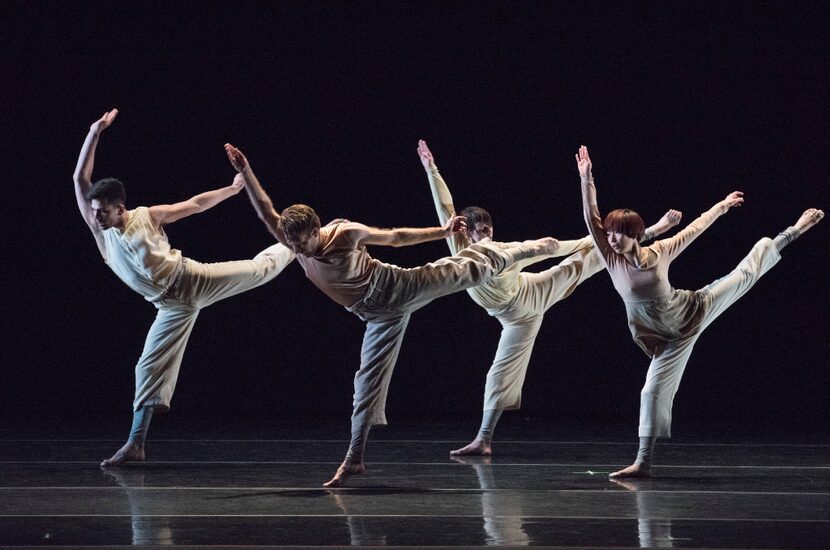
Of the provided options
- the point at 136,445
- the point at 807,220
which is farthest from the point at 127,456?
the point at 807,220

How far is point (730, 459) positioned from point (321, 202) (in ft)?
10.00

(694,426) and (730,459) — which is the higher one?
(694,426)

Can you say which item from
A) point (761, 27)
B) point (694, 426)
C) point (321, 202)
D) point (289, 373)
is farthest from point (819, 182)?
point (289, 373)

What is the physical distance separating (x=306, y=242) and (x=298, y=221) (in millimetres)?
89

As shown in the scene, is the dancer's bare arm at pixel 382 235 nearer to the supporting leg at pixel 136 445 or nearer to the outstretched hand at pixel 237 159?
the outstretched hand at pixel 237 159

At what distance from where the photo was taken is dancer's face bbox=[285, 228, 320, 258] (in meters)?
4.04

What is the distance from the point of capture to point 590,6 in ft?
22.3

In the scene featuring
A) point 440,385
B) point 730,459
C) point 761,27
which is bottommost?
point 730,459

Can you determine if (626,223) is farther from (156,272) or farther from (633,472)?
(156,272)

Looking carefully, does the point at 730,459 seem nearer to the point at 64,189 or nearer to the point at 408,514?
the point at 408,514

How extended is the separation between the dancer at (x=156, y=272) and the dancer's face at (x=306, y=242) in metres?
0.83

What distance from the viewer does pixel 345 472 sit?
13.9 ft

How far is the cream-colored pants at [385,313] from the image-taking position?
4.28 meters

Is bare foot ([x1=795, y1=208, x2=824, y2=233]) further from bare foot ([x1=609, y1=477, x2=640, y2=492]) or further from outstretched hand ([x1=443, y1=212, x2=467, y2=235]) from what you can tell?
outstretched hand ([x1=443, y1=212, x2=467, y2=235])
